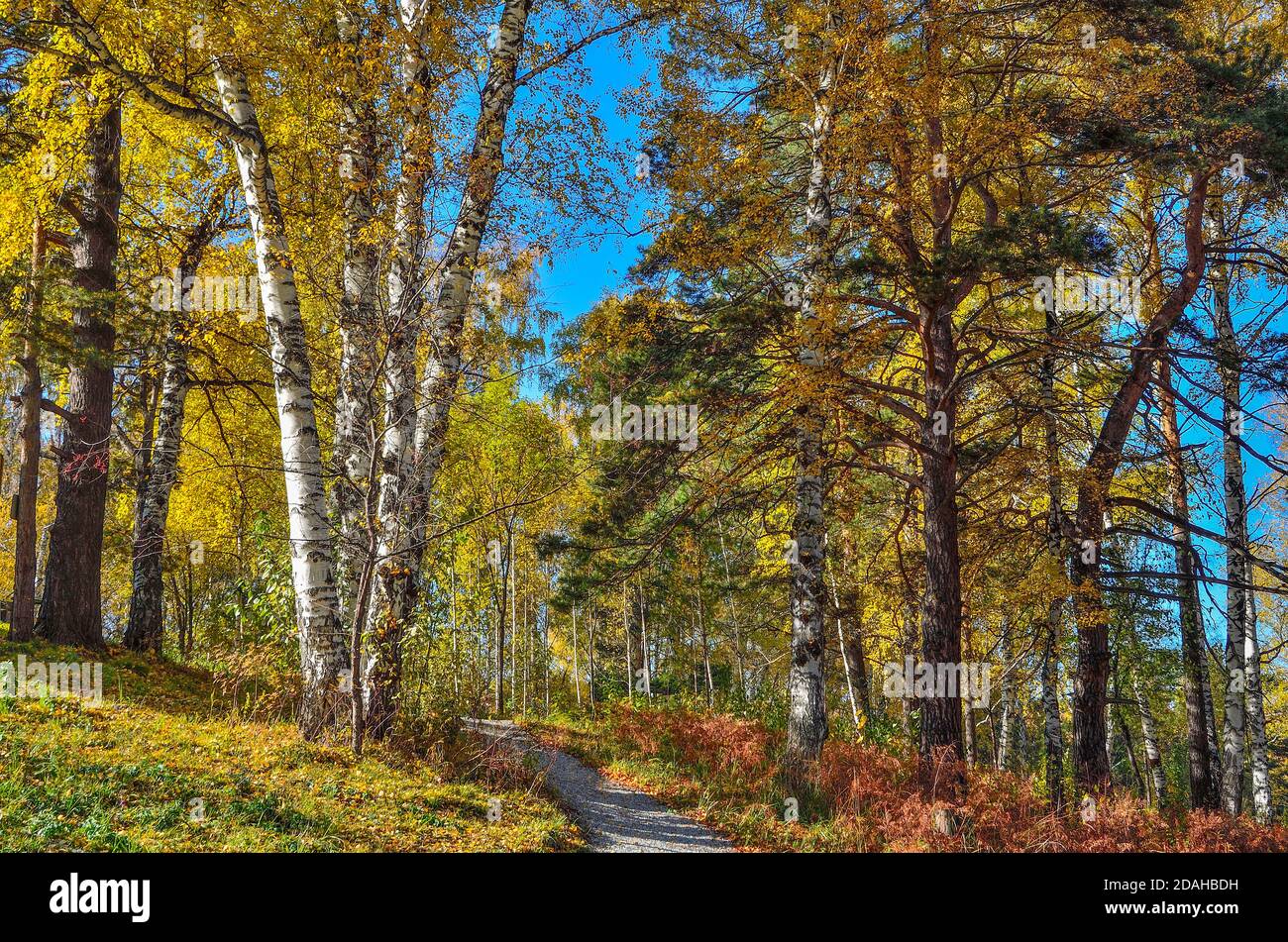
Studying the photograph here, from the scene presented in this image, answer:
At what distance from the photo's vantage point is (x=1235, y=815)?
10.7 metres

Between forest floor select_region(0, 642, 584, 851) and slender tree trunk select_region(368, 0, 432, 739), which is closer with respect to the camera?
forest floor select_region(0, 642, 584, 851)

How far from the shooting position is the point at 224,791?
5.12 m

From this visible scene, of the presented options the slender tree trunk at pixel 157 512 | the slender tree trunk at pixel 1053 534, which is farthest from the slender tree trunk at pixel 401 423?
the slender tree trunk at pixel 1053 534

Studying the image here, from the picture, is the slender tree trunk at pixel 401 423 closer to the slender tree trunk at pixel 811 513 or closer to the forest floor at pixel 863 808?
the forest floor at pixel 863 808

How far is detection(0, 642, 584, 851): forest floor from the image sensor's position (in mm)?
4312

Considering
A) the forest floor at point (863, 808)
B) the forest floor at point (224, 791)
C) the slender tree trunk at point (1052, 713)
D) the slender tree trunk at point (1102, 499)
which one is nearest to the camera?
the forest floor at point (224, 791)

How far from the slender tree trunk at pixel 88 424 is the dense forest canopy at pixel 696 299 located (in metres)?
0.05

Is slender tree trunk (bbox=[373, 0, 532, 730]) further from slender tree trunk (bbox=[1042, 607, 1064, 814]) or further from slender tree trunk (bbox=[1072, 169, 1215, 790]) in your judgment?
slender tree trunk (bbox=[1042, 607, 1064, 814])

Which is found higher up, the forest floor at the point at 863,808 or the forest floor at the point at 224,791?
the forest floor at the point at 224,791

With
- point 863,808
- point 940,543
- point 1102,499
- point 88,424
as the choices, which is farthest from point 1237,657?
point 88,424

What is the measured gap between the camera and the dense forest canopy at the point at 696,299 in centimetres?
721

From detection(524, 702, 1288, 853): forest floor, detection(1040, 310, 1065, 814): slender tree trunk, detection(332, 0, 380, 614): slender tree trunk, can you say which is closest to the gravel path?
detection(524, 702, 1288, 853): forest floor

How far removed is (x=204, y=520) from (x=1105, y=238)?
802 inches

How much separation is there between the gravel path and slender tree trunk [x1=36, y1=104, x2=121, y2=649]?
20.4 feet
